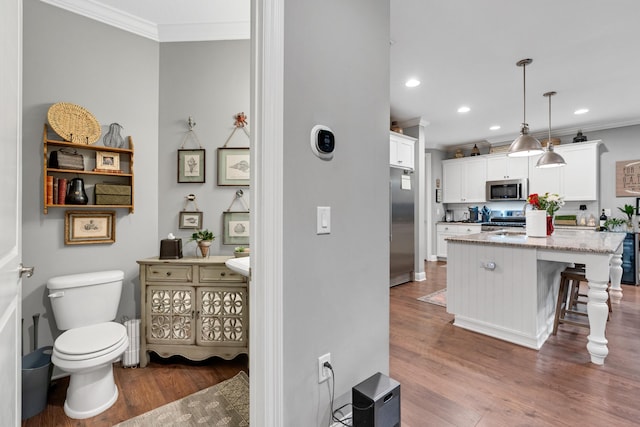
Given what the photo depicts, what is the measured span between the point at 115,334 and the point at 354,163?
5.85ft

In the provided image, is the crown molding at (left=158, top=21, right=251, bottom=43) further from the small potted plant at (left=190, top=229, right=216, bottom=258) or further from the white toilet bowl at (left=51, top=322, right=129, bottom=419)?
the white toilet bowl at (left=51, top=322, right=129, bottom=419)

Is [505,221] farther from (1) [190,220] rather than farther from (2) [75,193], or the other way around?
(2) [75,193]

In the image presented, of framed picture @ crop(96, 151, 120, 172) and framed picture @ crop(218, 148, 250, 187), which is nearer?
A: framed picture @ crop(96, 151, 120, 172)

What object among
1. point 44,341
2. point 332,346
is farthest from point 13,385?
point 44,341

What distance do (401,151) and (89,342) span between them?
4.14 meters

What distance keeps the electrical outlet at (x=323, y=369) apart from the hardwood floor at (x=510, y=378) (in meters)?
0.66

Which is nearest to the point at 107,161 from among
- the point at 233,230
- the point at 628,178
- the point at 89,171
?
the point at 89,171

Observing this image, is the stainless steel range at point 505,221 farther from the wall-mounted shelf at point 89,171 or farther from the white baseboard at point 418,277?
the wall-mounted shelf at point 89,171

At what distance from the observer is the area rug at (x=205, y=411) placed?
5.34 feet

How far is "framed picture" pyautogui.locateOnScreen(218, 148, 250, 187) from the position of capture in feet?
8.34

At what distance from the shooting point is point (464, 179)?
6445 millimetres

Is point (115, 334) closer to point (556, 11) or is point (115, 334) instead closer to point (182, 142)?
point (182, 142)

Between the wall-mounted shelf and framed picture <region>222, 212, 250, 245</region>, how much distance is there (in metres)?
0.73

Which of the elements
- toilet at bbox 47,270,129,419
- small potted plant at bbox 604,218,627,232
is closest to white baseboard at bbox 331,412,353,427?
toilet at bbox 47,270,129,419
